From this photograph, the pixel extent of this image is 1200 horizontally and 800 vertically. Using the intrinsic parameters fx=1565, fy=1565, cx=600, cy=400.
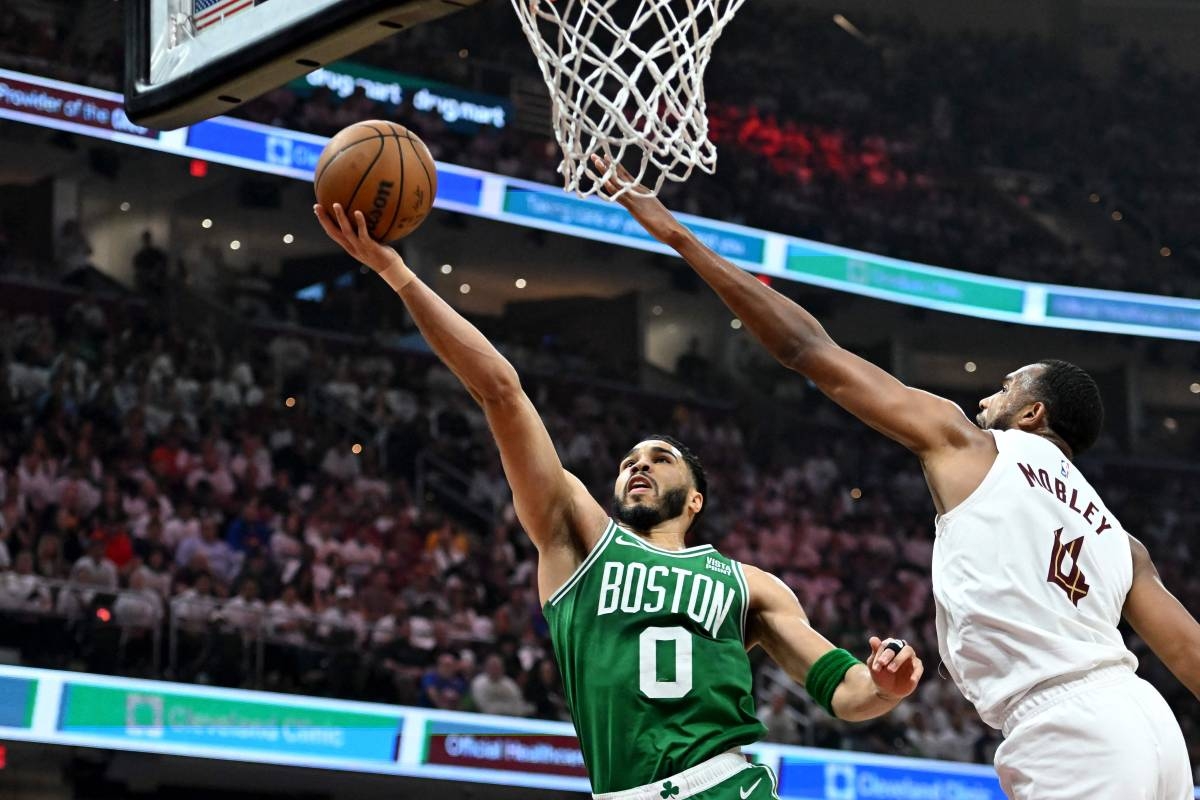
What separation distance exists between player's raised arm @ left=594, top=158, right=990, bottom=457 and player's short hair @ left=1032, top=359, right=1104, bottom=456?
25 centimetres

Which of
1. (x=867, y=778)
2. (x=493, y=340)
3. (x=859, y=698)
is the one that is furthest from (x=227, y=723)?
(x=493, y=340)

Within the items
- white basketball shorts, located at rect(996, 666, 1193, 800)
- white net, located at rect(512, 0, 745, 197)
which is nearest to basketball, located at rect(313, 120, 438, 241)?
white net, located at rect(512, 0, 745, 197)

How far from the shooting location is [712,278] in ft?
11.2

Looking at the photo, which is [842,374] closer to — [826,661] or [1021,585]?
[1021,585]

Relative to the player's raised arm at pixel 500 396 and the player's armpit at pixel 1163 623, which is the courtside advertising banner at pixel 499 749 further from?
the player's armpit at pixel 1163 623

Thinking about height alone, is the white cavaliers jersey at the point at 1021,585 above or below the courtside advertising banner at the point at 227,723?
above

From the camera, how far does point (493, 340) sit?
1850 centimetres

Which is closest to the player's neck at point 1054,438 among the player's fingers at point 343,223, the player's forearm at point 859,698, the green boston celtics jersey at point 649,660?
the player's forearm at point 859,698

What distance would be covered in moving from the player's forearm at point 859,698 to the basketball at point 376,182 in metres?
1.47

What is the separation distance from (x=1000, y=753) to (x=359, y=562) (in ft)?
29.6

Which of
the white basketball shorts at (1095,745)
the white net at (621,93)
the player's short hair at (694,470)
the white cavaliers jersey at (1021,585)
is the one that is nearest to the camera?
the white basketball shorts at (1095,745)

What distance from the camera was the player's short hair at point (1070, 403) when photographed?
3.49 meters

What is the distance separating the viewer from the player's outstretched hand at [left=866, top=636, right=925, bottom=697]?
331 cm

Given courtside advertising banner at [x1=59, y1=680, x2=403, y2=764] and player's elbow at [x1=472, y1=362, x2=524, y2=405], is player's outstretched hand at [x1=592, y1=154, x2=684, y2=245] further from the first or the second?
courtside advertising banner at [x1=59, y1=680, x2=403, y2=764]
